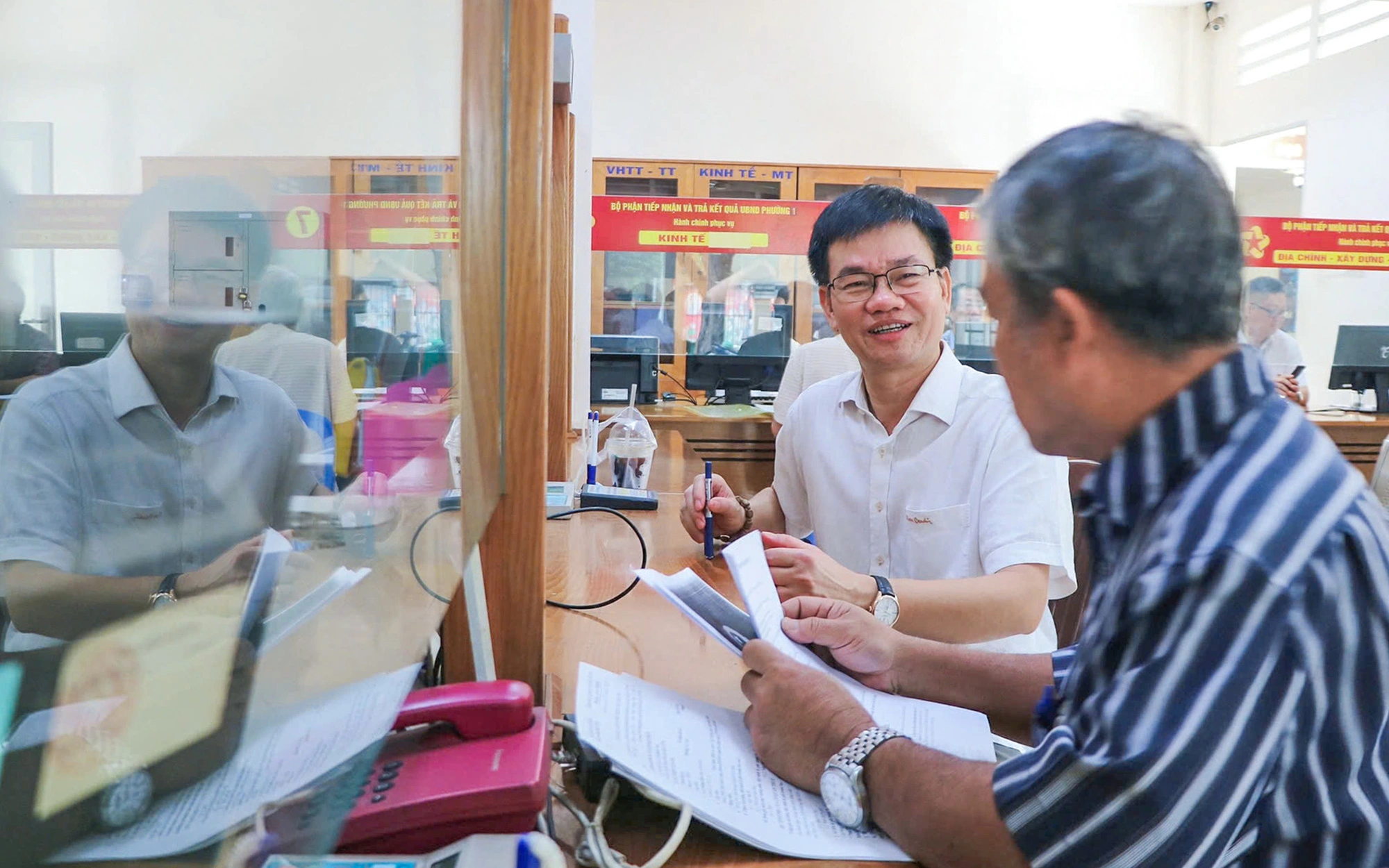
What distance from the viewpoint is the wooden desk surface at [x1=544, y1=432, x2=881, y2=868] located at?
0.69m

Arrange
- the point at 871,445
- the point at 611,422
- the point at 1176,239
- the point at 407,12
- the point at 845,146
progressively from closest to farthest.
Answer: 1. the point at 407,12
2. the point at 1176,239
3. the point at 871,445
4. the point at 611,422
5. the point at 845,146

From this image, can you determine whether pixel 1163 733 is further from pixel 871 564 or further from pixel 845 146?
pixel 845 146

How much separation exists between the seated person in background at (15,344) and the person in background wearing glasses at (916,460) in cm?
119

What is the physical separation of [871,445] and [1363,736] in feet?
3.45

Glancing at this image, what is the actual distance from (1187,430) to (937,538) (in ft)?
3.01

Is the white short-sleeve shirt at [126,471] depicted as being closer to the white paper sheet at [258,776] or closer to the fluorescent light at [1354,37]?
the white paper sheet at [258,776]

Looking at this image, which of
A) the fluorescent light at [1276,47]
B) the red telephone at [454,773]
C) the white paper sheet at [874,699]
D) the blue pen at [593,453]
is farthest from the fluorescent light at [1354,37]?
the red telephone at [454,773]

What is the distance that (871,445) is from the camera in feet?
5.29

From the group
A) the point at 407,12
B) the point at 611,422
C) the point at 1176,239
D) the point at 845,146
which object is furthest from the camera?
the point at 845,146

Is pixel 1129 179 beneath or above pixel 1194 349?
above

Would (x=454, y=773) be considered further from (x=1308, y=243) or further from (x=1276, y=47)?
(x=1276, y=47)

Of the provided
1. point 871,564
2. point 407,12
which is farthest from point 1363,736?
point 871,564

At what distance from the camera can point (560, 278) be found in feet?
10.1

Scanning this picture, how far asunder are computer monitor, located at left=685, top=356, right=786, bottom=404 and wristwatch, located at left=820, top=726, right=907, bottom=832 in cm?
466
